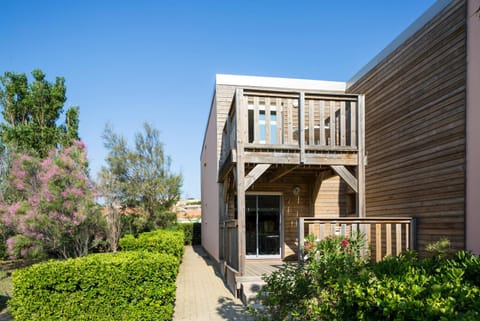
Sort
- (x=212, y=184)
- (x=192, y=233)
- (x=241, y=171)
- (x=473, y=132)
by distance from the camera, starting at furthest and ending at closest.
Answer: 1. (x=192, y=233)
2. (x=212, y=184)
3. (x=241, y=171)
4. (x=473, y=132)

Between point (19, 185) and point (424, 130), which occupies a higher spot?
point (424, 130)

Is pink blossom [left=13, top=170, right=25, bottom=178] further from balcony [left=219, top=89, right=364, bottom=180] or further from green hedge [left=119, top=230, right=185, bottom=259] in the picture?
balcony [left=219, top=89, right=364, bottom=180]

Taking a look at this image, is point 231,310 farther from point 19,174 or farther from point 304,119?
point 19,174

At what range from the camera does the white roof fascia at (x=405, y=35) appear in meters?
5.43

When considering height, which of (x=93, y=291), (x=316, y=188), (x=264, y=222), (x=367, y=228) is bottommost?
(x=93, y=291)

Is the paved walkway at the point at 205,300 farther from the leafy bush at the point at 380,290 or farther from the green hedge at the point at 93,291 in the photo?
the leafy bush at the point at 380,290

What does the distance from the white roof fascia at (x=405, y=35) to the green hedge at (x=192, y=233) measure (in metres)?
14.4

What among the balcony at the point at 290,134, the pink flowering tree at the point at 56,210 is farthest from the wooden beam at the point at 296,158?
the pink flowering tree at the point at 56,210

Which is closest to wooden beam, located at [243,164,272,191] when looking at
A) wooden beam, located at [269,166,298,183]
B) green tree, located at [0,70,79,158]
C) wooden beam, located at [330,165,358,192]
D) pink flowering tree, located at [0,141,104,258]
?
wooden beam, located at [269,166,298,183]

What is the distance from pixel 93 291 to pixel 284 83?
7.02 metres

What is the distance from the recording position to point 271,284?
3.18 metres

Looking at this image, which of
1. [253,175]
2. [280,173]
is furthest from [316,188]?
[253,175]

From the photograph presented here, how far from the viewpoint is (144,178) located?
14.0 meters

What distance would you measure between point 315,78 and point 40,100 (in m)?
11.3
